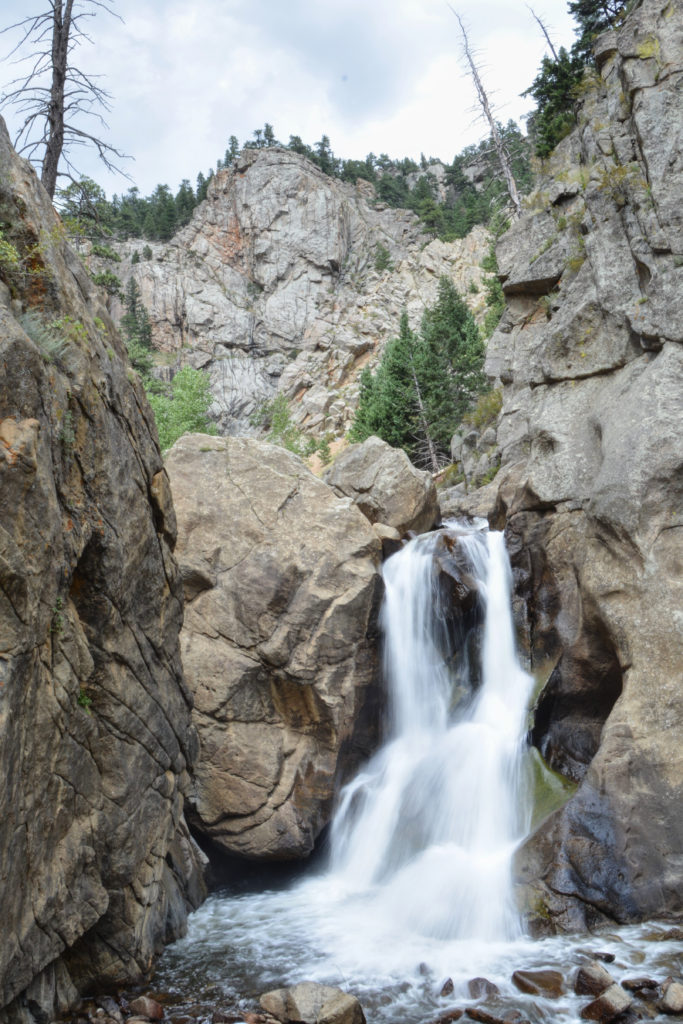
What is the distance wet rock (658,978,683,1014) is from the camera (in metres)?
7.26

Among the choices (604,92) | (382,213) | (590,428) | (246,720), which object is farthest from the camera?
(382,213)

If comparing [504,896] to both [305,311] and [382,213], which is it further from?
[382,213]

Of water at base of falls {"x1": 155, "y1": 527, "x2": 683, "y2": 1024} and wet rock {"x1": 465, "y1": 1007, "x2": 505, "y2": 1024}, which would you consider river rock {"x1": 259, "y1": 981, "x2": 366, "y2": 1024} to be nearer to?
water at base of falls {"x1": 155, "y1": 527, "x2": 683, "y2": 1024}

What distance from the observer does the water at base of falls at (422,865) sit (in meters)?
8.73

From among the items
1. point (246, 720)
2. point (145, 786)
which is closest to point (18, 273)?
point (145, 786)

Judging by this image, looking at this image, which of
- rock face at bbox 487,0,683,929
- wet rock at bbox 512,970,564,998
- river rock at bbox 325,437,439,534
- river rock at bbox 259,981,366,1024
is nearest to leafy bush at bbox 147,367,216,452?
river rock at bbox 325,437,439,534

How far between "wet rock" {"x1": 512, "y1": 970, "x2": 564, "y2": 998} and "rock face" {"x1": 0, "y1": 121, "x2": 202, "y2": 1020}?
15.5 ft

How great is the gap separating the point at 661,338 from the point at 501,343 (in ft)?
38.5

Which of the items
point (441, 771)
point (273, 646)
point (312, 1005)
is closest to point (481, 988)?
point (312, 1005)

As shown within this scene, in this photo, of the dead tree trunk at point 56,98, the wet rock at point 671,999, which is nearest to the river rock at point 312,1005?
the wet rock at point 671,999

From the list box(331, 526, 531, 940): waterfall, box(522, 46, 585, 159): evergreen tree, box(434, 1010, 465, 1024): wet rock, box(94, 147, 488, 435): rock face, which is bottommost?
box(434, 1010, 465, 1024): wet rock

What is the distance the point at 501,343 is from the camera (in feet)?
83.1

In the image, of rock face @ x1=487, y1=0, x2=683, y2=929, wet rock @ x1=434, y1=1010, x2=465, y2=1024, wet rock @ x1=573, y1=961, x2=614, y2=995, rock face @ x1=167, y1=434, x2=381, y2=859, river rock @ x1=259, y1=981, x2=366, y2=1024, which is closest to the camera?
river rock @ x1=259, y1=981, x2=366, y2=1024

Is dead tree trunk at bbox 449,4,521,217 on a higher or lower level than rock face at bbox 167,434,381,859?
higher
